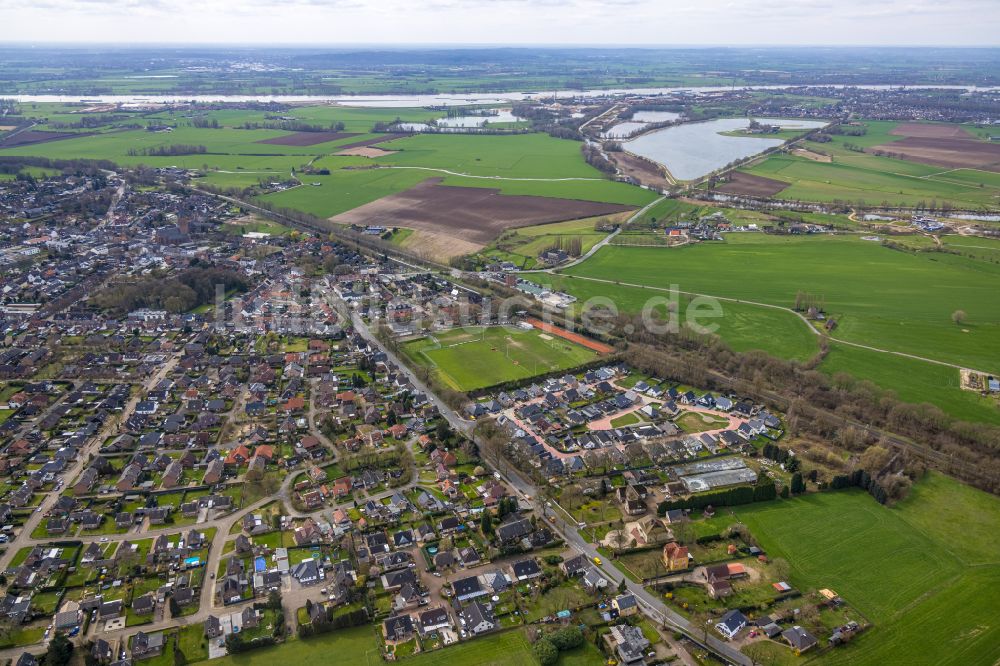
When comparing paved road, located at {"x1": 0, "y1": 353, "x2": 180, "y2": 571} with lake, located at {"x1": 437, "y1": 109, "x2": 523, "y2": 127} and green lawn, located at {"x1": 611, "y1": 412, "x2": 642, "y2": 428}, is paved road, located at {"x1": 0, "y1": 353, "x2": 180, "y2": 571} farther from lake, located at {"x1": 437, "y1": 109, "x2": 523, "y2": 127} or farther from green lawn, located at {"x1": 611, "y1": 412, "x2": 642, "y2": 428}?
lake, located at {"x1": 437, "y1": 109, "x2": 523, "y2": 127}

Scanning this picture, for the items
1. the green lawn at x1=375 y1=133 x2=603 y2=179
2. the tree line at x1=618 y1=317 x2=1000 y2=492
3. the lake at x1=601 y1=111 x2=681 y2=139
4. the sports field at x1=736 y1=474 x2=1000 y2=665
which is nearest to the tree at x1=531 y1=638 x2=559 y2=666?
the sports field at x1=736 y1=474 x2=1000 y2=665

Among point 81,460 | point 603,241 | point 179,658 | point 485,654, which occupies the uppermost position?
point 603,241

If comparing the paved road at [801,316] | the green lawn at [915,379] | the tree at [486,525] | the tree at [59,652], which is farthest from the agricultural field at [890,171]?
the tree at [59,652]

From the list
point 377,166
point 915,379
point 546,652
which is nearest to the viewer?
point 546,652

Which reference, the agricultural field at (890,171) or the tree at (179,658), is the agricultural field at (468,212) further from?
the tree at (179,658)

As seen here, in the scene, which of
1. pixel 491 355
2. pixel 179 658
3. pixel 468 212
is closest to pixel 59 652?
pixel 179 658

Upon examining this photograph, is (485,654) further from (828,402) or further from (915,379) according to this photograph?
(915,379)

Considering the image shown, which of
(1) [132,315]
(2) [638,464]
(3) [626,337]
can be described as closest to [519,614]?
(2) [638,464]
